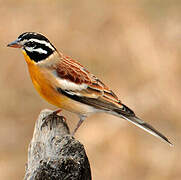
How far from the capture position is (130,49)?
445 inches

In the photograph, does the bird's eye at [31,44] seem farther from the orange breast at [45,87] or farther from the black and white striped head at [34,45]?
the orange breast at [45,87]

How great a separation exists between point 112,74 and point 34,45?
199 inches

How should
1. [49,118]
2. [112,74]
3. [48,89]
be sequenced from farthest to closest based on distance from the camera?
[112,74]
[48,89]
[49,118]

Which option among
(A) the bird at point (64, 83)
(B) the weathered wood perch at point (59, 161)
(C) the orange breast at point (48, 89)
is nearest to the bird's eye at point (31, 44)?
(A) the bird at point (64, 83)

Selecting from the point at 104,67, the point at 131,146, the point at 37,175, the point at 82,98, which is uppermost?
the point at 104,67

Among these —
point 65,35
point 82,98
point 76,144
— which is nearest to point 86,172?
point 76,144

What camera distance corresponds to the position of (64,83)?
6914 mm

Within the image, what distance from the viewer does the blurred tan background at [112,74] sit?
1039 centimetres

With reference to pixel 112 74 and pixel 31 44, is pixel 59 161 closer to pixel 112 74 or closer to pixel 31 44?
pixel 31 44

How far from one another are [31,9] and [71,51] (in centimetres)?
146

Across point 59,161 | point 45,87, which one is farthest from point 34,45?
point 59,161

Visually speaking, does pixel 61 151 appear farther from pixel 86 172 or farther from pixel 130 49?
pixel 130 49

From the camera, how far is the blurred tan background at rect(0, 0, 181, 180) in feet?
34.1

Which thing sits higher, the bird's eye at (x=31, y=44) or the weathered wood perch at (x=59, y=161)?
the bird's eye at (x=31, y=44)
